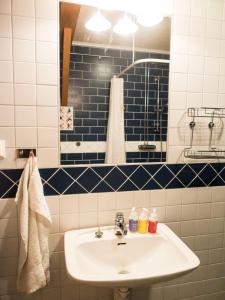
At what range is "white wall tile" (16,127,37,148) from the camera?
4.18 ft

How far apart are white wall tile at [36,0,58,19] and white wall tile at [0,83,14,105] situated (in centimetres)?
39

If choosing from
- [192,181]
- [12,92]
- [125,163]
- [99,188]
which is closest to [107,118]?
[125,163]

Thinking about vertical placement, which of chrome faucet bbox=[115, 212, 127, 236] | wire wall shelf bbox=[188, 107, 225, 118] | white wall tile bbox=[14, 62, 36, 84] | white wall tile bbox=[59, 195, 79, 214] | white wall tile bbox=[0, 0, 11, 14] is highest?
white wall tile bbox=[0, 0, 11, 14]

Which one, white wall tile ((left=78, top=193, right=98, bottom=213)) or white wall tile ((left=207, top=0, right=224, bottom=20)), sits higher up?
white wall tile ((left=207, top=0, right=224, bottom=20))

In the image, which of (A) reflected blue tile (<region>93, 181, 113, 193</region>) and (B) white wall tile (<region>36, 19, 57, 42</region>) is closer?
(B) white wall tile (<region>36, 19, 57, 42</region>)

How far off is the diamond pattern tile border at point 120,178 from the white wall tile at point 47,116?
0.83 feet

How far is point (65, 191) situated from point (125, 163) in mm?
391

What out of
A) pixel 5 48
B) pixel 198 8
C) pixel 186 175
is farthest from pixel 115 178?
pixel 198 8

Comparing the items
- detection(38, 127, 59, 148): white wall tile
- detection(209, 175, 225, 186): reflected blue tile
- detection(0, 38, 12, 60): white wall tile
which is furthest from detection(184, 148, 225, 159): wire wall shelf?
detection(0, 38, 12, 60): white wall tile

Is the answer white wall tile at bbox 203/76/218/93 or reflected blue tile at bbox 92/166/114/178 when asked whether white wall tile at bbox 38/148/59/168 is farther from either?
white wall tile at bbox 203/76/218/93

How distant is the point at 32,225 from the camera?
1.24 metres

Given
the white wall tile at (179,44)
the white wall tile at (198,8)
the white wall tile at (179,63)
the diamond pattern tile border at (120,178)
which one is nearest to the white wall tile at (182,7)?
the white wall tile at (198,8)

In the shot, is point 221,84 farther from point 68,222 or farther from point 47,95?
point 68,222

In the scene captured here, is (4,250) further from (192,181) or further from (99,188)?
(192,181)
